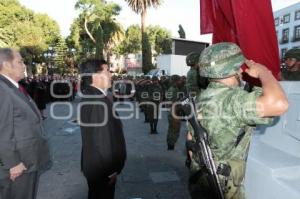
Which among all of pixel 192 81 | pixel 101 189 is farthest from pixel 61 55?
pixel 101 189

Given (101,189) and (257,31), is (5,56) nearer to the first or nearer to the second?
(101,189)

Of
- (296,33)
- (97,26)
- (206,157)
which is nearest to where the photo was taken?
(206,157)

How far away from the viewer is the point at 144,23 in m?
35.1

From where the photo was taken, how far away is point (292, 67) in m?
4.44

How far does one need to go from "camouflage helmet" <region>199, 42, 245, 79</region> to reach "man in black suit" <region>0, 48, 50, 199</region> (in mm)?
1666

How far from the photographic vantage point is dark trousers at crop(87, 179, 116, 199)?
3.08 metres

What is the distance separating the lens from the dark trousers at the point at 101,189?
308 centimetres

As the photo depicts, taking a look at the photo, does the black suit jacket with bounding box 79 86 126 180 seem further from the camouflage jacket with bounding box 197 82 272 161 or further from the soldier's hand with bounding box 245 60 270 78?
the soldier's hand with bounding box 245 60 270 78

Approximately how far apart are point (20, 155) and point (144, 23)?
108 ft

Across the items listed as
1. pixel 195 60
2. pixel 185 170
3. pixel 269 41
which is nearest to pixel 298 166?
pixel 269 41

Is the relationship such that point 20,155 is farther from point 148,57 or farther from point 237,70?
point 148,57

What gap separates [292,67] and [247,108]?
9.46ft

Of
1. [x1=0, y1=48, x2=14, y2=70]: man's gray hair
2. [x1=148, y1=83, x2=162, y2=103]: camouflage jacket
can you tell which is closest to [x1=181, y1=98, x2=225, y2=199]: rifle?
[x1=0, y1=48, x2=14, y2=70]: man's gray hair

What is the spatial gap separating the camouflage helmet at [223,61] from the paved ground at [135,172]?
2.94 m
